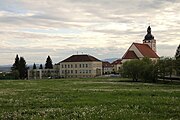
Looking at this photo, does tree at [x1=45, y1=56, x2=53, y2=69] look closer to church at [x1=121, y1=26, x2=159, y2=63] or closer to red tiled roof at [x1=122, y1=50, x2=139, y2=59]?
church at [x1=121, y1=26, x2=159, y2=63]

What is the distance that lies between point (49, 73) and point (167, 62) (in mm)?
93497

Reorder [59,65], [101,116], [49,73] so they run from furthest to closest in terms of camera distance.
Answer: [59,65], [49,73], [101,116]

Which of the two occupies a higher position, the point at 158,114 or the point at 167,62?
the point at 167,62

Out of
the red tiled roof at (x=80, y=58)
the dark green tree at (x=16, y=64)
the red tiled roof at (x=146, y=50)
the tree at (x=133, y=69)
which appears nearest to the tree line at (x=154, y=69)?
the tree at (x=133, y=69)

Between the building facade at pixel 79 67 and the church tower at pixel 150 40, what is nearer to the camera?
the building facade at pixel 79 67

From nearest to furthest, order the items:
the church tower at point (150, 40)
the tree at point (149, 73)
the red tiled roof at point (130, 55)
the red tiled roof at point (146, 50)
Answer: the tree at point (149, 73) < the red tiled roof at point (130, 55) < the red tiled roof at point (146, 50) < the church tower at point (150, 40)

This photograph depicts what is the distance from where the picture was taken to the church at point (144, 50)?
153m

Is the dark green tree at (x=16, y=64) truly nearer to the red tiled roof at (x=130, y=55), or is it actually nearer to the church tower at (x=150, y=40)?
the red tiled roof at (x=130, y=55)

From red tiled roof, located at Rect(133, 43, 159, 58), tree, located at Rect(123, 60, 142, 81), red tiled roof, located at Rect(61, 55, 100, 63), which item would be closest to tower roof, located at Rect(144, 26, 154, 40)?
red tiled roof, located at Rect(133, 43, 159, 58)

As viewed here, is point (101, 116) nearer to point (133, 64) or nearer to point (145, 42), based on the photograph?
point (133, 64)

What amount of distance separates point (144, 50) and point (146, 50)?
2.53 metres

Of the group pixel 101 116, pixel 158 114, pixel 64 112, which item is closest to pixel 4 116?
pixel 64 112

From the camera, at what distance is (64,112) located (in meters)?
16.7

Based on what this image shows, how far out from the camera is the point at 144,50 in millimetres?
158625
